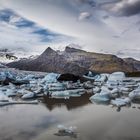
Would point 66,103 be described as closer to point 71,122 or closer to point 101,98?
point 101,98

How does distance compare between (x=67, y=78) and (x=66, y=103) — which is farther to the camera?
(x=67, y=78)

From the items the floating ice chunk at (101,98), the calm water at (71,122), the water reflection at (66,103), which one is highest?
the floating ice chunk at (101,98)

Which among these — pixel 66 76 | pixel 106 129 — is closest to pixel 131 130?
pixel 106 129

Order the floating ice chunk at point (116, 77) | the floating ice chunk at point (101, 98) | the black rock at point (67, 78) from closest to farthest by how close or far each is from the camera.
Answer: the floating ice chunk at point (101, 98) < the black rock at point (67, 78) < the floating ice chunk at point (116, 77)

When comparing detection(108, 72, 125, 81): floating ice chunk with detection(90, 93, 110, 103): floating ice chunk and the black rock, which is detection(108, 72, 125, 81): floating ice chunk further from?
detection(90, 93, 110, 103): floating ice chunk

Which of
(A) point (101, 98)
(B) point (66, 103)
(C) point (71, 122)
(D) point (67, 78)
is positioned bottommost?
(C) point (71, 122)

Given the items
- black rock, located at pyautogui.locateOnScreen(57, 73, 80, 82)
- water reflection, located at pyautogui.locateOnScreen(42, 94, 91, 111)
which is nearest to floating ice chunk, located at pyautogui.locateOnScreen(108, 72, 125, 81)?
black rock, located at pyautogui.locateOnScreen(57, 73, 80, 82)

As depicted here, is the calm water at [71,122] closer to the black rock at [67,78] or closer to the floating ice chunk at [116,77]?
the black rock at [67,78]

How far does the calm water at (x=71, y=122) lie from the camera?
3.54 meters

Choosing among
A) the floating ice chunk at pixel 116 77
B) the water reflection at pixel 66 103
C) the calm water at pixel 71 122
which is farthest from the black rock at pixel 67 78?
the calm water at pixel 71 122

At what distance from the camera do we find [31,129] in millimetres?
3924

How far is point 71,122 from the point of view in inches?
177

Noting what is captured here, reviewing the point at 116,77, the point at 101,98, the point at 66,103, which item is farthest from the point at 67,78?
the point at 66,103

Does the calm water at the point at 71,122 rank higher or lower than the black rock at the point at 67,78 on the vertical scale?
lower
